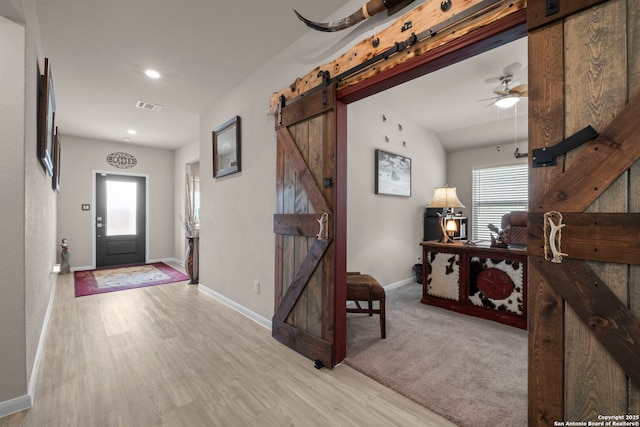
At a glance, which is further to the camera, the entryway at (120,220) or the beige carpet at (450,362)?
the entryway at (120,220)

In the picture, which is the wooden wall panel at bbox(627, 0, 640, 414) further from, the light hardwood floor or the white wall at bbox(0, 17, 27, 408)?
the white wall at bbox(0, 17, 27, 408)

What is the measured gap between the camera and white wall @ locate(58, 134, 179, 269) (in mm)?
5562

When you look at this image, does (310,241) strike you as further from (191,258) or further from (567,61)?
(191,258)

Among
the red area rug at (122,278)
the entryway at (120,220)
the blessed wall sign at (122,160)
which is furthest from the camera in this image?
the blessed wall sign at (122,160)

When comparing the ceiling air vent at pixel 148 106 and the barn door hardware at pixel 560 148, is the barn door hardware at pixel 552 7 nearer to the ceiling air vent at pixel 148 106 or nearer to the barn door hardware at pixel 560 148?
the barn door hardware at pixel 560 148

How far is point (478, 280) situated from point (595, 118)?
2.38 metres

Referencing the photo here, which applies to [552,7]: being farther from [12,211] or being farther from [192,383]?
[12,211]

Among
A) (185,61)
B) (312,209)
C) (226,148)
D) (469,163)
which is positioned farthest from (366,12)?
(469,163)

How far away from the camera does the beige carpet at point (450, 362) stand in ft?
5.42

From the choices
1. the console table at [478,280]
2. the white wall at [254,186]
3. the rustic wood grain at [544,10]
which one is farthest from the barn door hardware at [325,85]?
the console table at [478,280]

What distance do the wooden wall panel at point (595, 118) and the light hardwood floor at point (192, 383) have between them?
2.47ft

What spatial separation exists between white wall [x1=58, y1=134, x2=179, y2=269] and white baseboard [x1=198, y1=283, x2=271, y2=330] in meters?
3.35

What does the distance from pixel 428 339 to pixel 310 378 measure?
1216 millimetres

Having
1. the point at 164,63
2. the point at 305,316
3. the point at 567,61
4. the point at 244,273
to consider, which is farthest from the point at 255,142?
the point at 567,61
